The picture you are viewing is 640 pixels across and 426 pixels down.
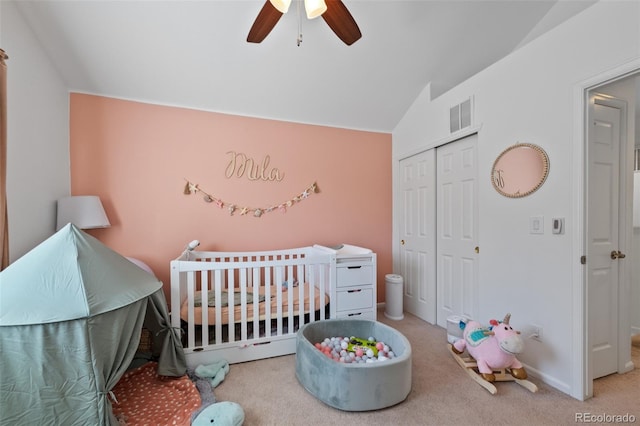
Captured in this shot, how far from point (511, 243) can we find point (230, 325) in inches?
89.0

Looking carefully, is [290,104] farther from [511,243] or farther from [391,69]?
[511,243]

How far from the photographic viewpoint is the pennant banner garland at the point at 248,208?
2.81 metres

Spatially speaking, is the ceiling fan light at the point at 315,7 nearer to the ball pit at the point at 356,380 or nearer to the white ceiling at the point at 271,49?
the white ceiling at the point at 271,49

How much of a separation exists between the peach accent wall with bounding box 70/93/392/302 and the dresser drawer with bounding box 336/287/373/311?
3.02 feet

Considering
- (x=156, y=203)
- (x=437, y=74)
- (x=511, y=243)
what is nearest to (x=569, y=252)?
(x=511, y=243)

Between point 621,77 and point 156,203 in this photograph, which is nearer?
point 621,77

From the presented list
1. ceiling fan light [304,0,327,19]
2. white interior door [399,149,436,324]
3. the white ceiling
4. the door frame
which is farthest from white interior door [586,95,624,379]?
ceiling fan light [304,0,327,19]

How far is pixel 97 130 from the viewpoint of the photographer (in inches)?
101

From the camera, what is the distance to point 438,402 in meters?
1.68

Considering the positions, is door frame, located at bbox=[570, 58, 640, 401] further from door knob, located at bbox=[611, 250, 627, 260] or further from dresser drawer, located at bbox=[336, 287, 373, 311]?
dresser drawer, located at bbox=[336, 287, 373, 311]

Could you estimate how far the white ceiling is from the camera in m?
2.03

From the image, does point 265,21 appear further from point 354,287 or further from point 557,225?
point 557,225

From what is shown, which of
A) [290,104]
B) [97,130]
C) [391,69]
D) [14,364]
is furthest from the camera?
[290,104]

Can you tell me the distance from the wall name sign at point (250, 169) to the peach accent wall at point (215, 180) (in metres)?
0.05
